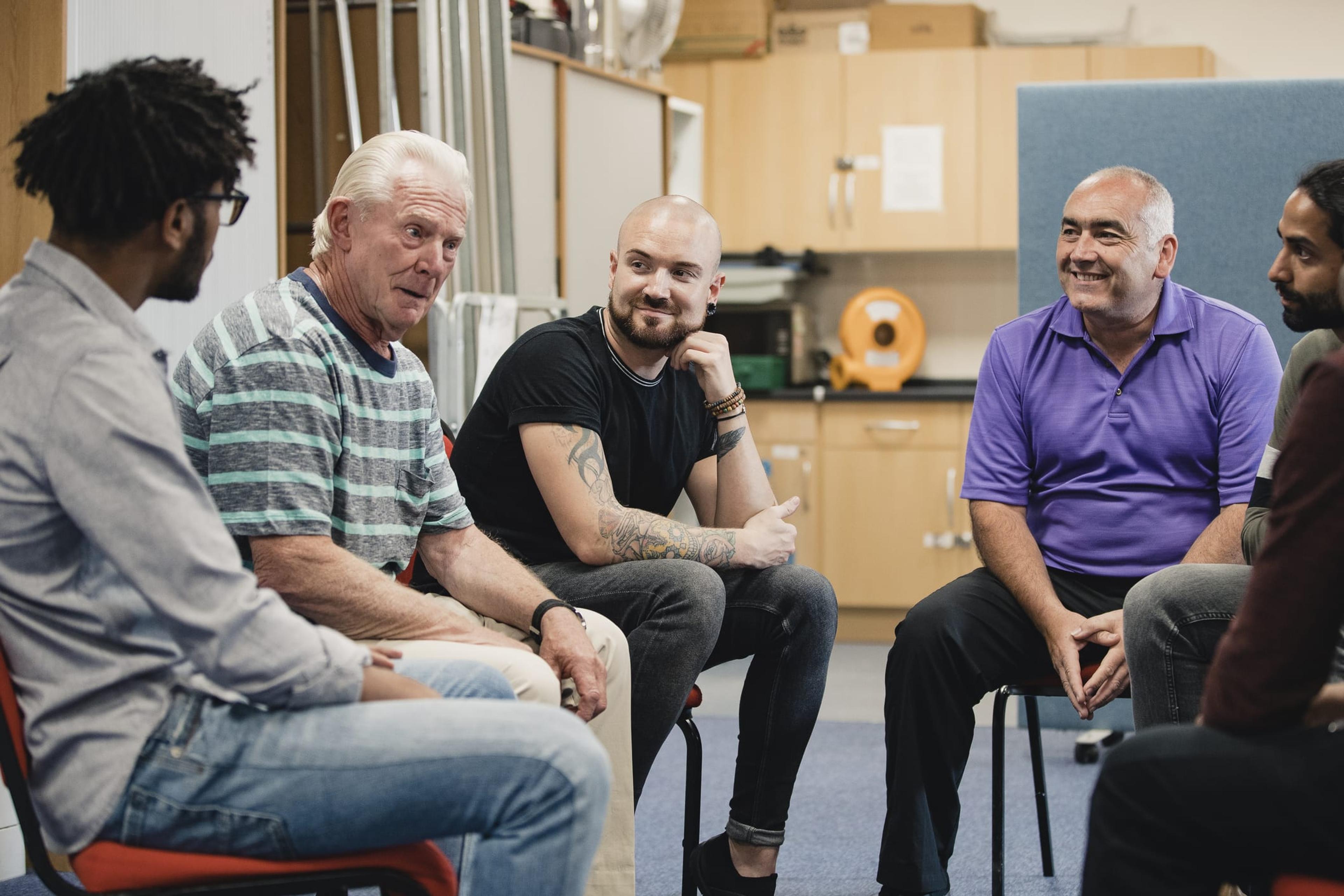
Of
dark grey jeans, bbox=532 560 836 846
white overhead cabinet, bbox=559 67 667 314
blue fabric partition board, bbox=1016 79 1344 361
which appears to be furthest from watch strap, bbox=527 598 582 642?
white overhead cabinet, bbox=559 67 667 314

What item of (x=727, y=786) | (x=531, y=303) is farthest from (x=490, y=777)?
(x=531, y=303)

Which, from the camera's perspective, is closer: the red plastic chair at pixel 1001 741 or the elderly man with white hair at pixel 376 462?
the elderly man with white hair at pixel 376 462

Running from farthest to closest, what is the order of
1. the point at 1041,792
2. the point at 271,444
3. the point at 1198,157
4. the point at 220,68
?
the point at 1198,157 → the point at 220,68 → the point at 1041,792 → the point at 271,444

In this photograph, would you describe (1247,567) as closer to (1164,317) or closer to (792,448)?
(1164,317)

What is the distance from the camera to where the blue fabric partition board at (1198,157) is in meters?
2.97

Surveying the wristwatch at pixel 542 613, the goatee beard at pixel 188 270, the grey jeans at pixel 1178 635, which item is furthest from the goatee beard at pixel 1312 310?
the goatee beard at pixel 188 270

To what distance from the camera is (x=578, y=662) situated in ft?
5.44

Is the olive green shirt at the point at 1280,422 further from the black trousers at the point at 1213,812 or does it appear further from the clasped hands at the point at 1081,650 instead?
the black trousers at the point at 1213,812

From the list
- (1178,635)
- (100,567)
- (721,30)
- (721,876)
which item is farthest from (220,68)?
(721,30)

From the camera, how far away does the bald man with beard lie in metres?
1.88

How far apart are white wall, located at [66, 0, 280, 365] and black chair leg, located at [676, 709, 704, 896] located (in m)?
1.11

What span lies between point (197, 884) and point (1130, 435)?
5.33 ft

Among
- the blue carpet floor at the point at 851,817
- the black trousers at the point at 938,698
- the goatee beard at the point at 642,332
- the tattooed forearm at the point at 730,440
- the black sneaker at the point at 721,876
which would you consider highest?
Answer: the goatee beard at the point at 642,332

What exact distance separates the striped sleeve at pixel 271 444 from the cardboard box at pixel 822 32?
13.3 ft
